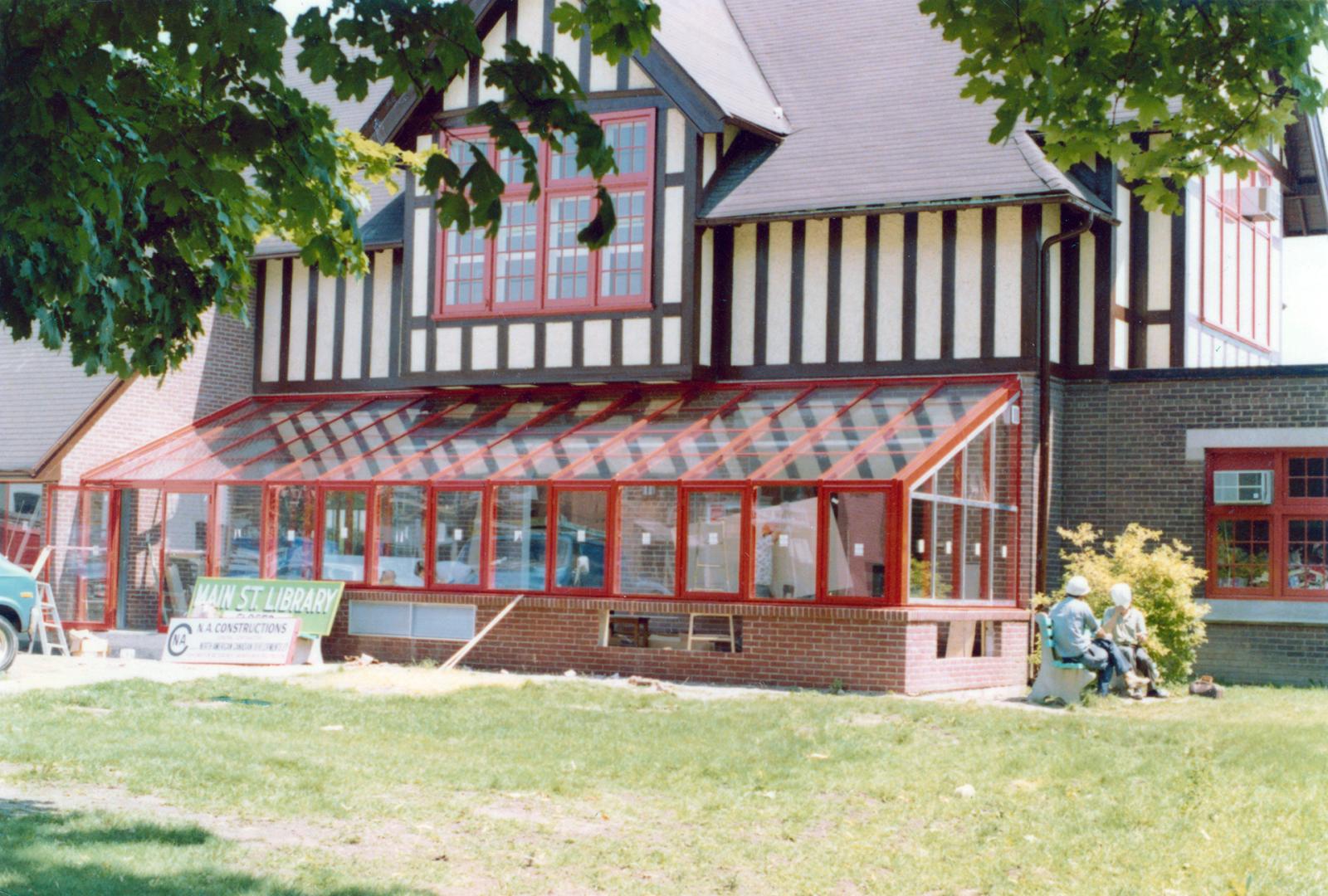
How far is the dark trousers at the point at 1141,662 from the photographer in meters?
15.3

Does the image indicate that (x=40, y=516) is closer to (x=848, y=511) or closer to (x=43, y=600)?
(x=43, y=600)

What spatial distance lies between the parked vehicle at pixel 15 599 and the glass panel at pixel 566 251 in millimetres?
6696

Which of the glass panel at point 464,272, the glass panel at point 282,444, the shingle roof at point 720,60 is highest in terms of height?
the shingle roof at point 720,60

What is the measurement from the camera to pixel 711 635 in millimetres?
16844

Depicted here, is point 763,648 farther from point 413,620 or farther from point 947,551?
point 413,620

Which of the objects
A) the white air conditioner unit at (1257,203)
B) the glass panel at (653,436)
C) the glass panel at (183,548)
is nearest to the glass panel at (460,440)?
the glass panel at (653,436)

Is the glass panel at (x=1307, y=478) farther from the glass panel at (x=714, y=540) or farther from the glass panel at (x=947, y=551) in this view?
the glass panel at (x=714, y=540)

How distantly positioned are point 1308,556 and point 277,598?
37.6ft

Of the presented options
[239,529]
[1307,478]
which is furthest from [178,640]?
[1307,478]

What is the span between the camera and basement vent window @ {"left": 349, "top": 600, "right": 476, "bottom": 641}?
1814 centimetres

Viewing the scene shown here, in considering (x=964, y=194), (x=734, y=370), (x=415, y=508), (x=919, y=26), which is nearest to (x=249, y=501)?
(x=415, y=508)

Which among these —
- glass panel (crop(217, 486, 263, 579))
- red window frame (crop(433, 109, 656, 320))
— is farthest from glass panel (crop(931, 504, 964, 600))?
glass panel (crop(217, 486, 263, 579))

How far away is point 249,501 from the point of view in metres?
19.6

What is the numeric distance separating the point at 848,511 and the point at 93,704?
7244 millimetres
